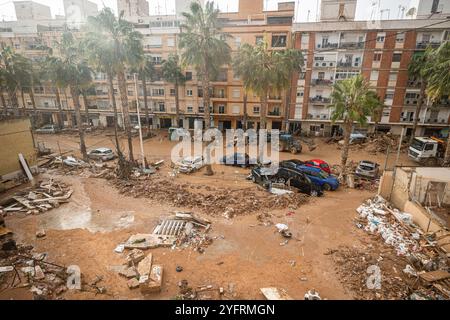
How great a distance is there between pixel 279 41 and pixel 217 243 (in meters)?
34.0

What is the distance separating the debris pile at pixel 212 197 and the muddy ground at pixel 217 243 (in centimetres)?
54

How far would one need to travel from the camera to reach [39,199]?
16.8 metres

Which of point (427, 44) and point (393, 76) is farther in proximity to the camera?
point (393, 76)

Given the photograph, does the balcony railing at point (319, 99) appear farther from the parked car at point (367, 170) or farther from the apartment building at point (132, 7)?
the apartment building at point (132, 7)

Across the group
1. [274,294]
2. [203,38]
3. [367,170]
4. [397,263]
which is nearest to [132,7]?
[203,38]

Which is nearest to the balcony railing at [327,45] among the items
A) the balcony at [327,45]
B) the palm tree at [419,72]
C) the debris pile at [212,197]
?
the balcony at [327,45]

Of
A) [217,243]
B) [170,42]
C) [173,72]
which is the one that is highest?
[170,42]

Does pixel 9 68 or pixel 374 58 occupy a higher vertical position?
pixel 374 58

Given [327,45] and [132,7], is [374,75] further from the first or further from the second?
[132,7]

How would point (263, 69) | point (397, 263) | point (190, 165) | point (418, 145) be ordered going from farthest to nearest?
1. point (418, 145)
2. point (190, 165)
3. point (263, 69)
4. point (397, 263)

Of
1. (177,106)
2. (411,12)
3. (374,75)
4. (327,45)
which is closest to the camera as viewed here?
(374,75)

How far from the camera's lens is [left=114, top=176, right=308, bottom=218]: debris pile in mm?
15930

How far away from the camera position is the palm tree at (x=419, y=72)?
29905mm
